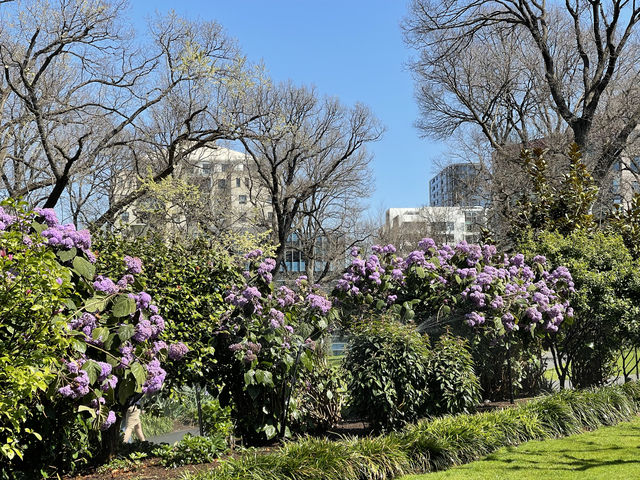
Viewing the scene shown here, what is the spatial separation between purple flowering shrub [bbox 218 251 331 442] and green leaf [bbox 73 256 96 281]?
163 cm

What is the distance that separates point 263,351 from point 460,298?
3.09m

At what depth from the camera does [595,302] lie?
8859mm

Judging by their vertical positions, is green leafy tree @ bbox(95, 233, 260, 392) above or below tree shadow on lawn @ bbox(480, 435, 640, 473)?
above

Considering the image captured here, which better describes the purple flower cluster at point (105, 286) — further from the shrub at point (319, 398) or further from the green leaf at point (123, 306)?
the shrub at point (319, 398)

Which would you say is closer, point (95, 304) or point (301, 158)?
point (95, 304)

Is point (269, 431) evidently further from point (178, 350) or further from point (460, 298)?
point (460, 298)

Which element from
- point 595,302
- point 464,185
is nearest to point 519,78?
point 464,185

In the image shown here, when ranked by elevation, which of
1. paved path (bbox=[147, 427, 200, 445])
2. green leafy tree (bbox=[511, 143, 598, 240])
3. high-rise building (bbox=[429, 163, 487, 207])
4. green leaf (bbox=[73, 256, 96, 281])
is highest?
high-rise building (bbox=[429, 163, 487, 207])

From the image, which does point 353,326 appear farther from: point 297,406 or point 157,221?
point 157,221

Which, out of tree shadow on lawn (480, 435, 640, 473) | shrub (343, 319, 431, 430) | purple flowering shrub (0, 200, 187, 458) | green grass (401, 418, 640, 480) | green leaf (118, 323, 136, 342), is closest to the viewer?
purple flowering shrub (0, 200, 187, 458)

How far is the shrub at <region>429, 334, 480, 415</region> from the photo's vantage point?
670cm

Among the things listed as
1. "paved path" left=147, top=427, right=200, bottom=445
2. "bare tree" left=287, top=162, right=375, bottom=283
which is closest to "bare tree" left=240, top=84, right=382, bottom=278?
"bare tree" left=287, top=162, right=375, bottom=283

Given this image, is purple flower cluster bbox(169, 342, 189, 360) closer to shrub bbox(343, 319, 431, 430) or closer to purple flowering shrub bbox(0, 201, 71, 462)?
purple flowering shrub bbox(0, 201, 71, 462)

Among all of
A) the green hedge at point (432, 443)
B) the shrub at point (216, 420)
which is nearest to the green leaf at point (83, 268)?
the green hedge at point (432, 443)
